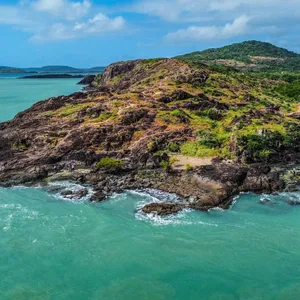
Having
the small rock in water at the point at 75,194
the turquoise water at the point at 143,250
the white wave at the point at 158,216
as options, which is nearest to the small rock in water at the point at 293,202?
the turquoise water at the point at 143,250

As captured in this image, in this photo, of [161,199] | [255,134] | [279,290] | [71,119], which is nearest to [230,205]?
[161,199]

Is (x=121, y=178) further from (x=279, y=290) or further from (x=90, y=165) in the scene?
(x=279, y=290)

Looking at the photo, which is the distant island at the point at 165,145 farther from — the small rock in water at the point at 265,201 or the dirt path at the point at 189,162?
the small rock in water at the point at 265,201

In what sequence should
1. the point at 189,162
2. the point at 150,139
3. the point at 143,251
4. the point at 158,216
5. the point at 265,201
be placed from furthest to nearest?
the point at 150,139 → the point at 189,162 → the point at 265,201 → the point at 158,216 → the point at 143,251

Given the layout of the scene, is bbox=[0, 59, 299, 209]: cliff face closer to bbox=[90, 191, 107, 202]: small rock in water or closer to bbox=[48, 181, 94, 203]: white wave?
bbox=[90, 191, 107, 202]: small rock in water

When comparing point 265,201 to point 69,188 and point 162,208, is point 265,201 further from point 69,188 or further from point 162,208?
point 69,188

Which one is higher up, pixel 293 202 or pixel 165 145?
pixel 165 145

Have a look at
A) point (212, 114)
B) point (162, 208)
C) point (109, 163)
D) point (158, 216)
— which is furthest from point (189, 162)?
point (212, 114)
